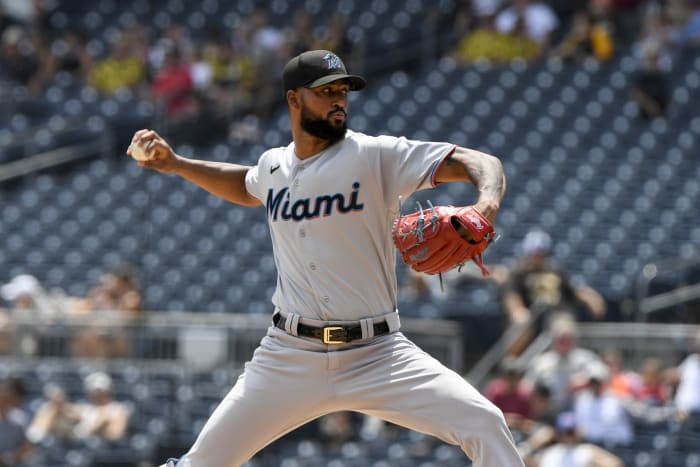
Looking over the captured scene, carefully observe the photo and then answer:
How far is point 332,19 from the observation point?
16812mm

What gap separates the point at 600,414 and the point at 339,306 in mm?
4958

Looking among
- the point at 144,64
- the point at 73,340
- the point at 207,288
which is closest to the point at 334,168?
the point at 73,340

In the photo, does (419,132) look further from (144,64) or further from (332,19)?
(144,64)

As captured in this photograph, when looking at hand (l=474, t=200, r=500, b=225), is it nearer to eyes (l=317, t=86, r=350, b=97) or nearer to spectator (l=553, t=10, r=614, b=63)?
eyes (l=317, t=86, r=350, b=97)

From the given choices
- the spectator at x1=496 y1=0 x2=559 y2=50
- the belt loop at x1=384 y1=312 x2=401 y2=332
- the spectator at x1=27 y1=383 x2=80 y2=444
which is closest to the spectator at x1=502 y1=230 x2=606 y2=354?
the spectator at x1=27 y1=383 x2=80 y2=444

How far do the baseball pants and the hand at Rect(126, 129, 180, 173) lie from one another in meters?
0.92

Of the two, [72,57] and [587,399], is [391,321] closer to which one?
[587,399]

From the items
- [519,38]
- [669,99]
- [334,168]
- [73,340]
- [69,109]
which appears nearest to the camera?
[334,168]

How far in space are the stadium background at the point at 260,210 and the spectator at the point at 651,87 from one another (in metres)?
0.11

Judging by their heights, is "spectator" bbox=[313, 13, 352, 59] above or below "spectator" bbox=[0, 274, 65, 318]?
above

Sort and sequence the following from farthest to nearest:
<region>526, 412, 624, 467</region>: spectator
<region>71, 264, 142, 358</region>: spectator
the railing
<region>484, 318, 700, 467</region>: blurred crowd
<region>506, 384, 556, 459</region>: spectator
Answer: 1. <region>71, 264, 142, 358</region>: spectator
2. the railing
3. <region>506, 384, 556, 459</region>: spectator
4. <region>484, 318, 700, 467</region>: blurred crowd
5. <region>526, 412, 624, 467</region>: spectator

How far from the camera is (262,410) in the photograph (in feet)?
15.1

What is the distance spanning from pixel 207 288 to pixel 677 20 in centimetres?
602

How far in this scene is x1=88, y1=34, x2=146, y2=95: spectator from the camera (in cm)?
1750
